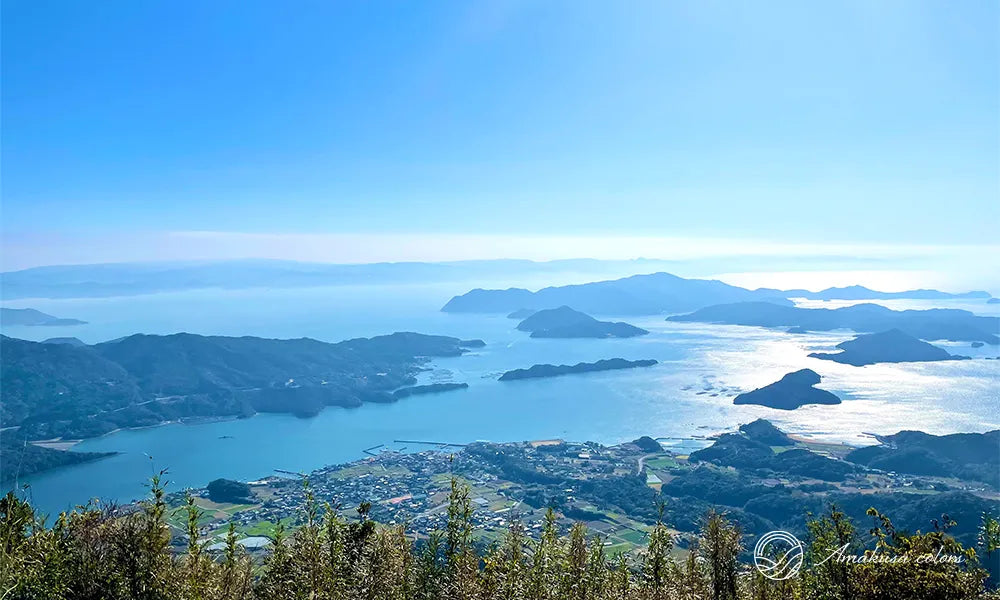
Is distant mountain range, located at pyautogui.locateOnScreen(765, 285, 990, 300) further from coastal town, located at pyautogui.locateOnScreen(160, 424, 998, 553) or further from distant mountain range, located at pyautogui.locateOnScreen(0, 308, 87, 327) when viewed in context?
distant mountain range, located at pyautogui.locateOnScreen(0, 308, 87, 327)

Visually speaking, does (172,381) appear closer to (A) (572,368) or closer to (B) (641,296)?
(A) (572,368)

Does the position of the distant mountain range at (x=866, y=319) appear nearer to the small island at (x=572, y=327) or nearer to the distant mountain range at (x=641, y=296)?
the distant mountain range at (x=641, y=296)

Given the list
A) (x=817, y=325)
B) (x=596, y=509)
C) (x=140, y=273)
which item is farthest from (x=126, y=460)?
(x=140, y=273)

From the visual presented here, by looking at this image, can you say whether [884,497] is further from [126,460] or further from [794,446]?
[126,460]

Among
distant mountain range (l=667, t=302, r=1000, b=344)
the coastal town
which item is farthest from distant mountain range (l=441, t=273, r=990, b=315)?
the coastal town

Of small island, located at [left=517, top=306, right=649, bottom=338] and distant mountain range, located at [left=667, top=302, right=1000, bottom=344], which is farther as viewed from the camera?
small island, located at [left=517, top=306, right=649, bottom=338]
